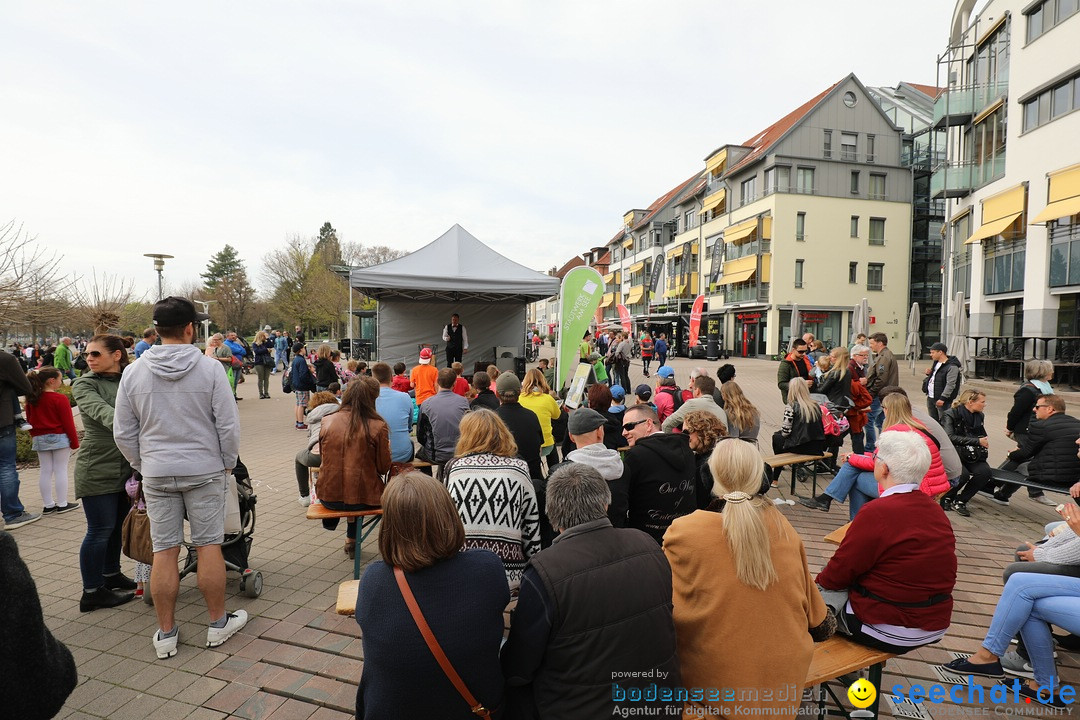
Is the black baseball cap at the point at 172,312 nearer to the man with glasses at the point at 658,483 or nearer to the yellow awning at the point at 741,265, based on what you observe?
the man with glasses at the point at 658,483

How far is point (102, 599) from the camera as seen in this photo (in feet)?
12.6

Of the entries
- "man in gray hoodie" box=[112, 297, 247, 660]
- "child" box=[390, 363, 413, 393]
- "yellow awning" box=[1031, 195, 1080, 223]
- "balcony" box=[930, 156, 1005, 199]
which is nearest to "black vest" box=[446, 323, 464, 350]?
"child" box=[390, 363, 413, 393]

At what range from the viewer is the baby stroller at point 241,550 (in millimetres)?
3974

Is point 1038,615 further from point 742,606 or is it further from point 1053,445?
point 1053,445

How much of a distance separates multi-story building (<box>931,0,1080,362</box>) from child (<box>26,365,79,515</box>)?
754 inches

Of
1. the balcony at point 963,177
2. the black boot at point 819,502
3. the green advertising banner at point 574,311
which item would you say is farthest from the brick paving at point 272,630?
the balcony at point 963,177

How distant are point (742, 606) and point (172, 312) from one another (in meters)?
3.36

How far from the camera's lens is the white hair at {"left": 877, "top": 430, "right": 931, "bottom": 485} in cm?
268

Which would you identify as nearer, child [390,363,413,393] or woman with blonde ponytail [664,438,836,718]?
woman with blonde ponytail [664,438,836,718]

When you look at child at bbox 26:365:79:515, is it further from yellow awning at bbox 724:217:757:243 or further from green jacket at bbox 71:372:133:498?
yellow awning at bbox 724:217:757:243

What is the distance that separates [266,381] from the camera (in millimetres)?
15734

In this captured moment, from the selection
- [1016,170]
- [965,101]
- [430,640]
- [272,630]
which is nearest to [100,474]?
[272,630]

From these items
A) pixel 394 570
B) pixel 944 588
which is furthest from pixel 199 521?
pixel 944 588

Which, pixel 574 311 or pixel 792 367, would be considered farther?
pixel 574 311
